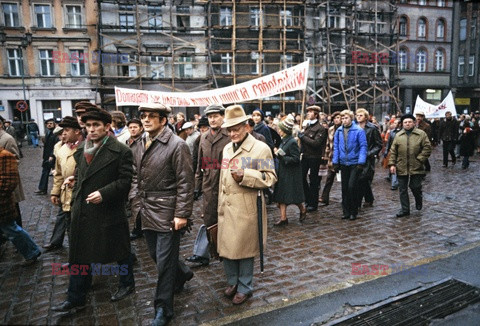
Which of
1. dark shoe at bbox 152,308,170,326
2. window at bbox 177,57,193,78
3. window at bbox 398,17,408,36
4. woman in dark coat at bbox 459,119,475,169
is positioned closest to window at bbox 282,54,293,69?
window at bbox 177,57,193,78

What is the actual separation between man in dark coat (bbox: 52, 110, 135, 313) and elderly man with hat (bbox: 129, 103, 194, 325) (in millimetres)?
300

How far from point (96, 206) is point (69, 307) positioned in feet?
3.64

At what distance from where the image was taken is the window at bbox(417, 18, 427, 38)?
120 ft

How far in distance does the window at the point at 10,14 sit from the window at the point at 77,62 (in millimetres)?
4654

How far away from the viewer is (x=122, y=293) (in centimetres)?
409

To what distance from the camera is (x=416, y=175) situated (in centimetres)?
708

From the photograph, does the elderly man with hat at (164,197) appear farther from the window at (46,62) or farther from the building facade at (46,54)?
the window at (46,62)

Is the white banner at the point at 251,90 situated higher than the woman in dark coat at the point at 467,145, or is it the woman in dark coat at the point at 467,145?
the white banner at the point at 251,90

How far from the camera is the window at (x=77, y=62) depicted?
28031 millimetres

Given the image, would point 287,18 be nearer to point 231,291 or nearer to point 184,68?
point 184,68

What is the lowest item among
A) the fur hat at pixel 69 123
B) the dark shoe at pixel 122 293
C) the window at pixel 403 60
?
the dark shoe at pixel 122 293

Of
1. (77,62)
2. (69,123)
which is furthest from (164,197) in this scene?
(77,62)

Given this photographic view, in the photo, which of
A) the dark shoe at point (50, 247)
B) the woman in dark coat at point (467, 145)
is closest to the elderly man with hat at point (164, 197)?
the dark shoe at point (50, 247)

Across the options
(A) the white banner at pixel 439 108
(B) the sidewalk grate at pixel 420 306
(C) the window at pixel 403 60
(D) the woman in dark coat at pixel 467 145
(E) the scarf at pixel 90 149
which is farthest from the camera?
(C) the window at pixel 403 60
